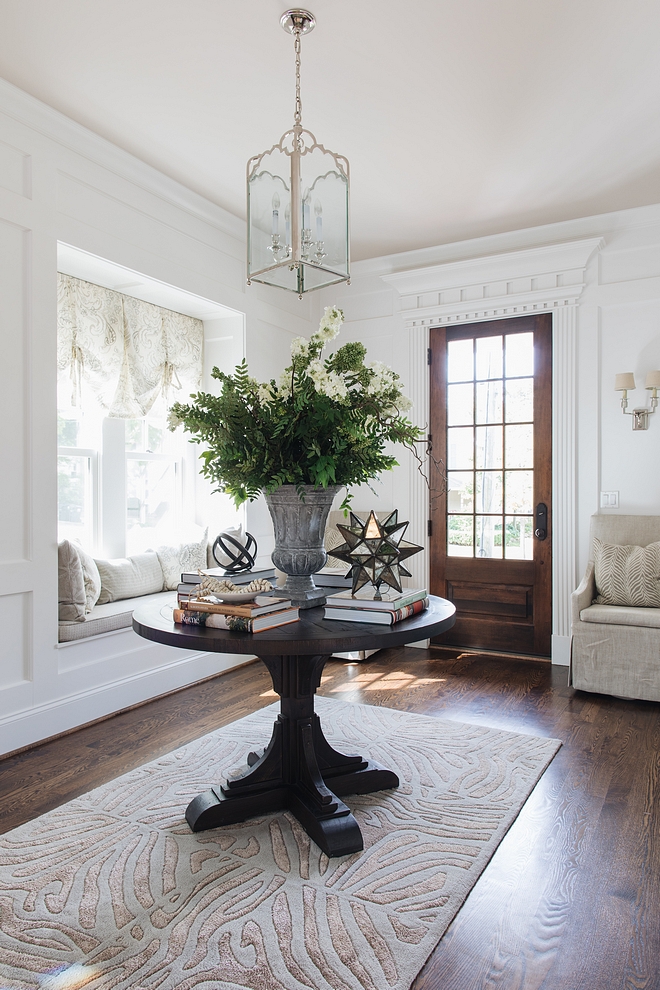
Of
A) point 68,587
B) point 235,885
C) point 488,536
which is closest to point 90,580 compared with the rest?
point 68,587

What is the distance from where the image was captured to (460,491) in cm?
470

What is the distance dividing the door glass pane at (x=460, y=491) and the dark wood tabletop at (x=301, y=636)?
2.72 m

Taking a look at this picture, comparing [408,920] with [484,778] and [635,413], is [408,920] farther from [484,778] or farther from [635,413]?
[635,413]

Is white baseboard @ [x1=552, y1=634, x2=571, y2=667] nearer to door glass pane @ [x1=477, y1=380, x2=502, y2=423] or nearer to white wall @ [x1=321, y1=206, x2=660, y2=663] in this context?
white wall @ [x1=321, y1=206, x2=660, y2=663]

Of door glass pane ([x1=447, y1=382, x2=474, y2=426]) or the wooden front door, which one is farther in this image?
door glass pane ([x1=447, y1=382, x2=474, y2=426])

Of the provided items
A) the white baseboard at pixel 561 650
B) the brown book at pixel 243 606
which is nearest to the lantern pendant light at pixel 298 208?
the brown book at pixel 243 606

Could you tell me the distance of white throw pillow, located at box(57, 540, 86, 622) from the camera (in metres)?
3.15

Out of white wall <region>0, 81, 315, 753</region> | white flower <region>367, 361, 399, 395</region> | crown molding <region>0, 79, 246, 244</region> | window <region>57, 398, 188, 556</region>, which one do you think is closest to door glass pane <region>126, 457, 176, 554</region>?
window <region>57, 398, 188, 556</region>

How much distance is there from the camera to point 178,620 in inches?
76.6

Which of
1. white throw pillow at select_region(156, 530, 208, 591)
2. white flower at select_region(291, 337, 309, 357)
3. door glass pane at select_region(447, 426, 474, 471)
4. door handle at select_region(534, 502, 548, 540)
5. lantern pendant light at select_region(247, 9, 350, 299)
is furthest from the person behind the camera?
door glass pane at select_region(447, 426, 474, 471)

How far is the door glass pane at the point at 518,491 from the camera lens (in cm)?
446

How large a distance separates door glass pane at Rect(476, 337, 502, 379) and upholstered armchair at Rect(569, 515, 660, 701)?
1658 mm

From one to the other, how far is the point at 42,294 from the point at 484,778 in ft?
9.17

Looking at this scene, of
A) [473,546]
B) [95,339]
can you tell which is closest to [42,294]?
[95,339]
